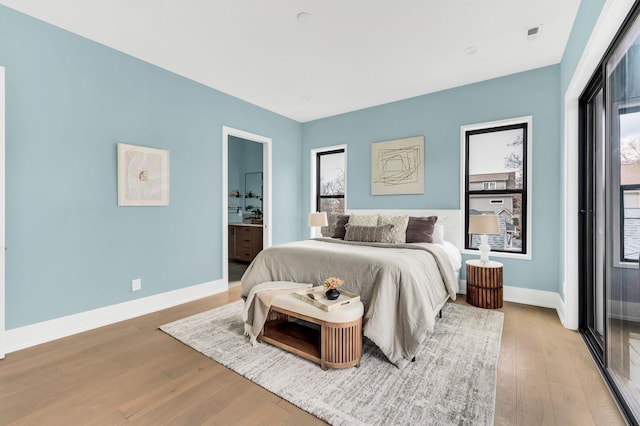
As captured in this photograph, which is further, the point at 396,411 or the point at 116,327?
the point at 116,327

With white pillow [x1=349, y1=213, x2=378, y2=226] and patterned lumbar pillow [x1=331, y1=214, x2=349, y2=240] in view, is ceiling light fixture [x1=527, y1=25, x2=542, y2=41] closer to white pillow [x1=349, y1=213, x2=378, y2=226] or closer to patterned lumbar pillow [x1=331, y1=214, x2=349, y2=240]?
white pillow [x1=349, y1=213, x2=378, y2=226]

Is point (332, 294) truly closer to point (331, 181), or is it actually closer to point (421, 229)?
point (421, 229)

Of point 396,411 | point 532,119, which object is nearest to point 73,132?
point 396,411

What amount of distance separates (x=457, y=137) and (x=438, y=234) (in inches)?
53.8

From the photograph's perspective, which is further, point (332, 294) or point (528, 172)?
point (528, 172)

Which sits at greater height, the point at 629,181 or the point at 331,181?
the point at 331,181

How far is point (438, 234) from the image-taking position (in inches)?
146

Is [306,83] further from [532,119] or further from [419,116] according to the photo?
[532,119]

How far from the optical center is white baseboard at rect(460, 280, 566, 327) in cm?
331

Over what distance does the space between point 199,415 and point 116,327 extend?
1792mm

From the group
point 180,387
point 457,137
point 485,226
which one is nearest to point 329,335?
point 180,387

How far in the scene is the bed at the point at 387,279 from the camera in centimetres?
215

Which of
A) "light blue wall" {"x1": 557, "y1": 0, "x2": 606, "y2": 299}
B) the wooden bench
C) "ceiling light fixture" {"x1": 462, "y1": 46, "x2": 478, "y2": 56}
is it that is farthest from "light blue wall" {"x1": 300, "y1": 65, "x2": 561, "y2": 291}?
the wooden bench

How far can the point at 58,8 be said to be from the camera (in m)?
2.39
